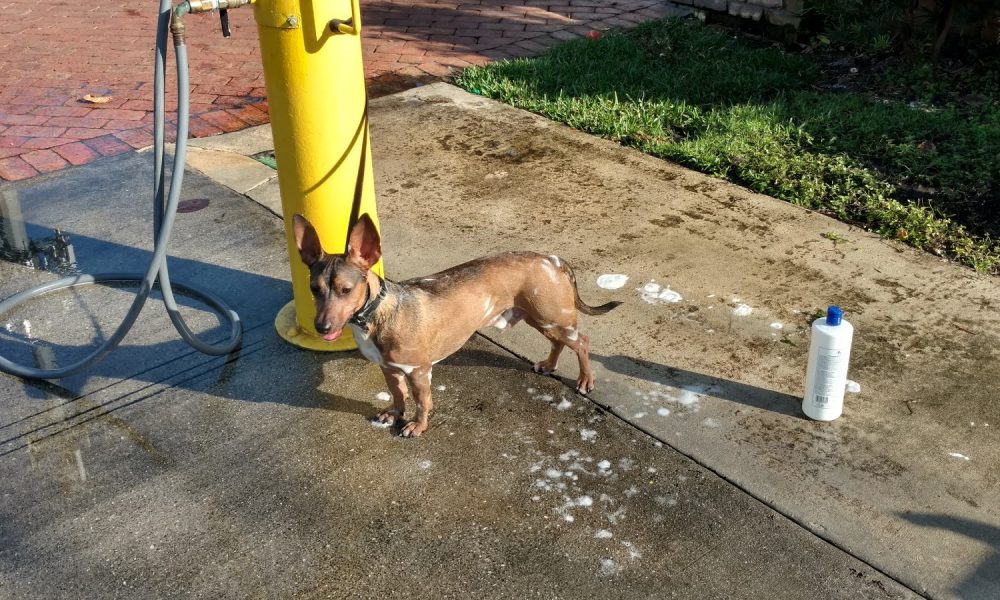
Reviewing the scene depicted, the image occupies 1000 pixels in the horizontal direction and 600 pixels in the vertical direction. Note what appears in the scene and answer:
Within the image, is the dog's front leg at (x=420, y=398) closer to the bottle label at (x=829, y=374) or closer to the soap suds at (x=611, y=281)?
the soap suds at (x=611, y=281)

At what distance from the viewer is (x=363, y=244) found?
3197mm

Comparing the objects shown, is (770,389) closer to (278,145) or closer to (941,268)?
(941,268)

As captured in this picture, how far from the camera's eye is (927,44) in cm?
733

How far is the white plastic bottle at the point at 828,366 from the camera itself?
3475 mm

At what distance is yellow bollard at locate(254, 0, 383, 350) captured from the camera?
364 centimetres

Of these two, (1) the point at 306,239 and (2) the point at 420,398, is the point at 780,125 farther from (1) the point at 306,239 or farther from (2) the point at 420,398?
(1) the point at 306,239

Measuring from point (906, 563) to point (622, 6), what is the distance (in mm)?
7546

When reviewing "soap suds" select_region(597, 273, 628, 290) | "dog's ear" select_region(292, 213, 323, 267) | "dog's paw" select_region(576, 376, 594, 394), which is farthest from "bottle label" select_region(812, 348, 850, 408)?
"dog's ear" select_region(292, 213, 323, 267)

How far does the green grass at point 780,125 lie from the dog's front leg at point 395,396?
2995 millimetres

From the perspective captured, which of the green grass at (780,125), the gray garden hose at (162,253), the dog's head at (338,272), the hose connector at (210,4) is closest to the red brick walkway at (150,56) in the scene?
the green grass at (780,125)

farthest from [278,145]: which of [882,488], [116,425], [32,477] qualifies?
[882,488]

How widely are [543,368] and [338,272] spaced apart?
1.23 metres

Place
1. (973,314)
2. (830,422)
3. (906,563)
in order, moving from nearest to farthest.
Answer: (906,563), (830,422), (973,314)

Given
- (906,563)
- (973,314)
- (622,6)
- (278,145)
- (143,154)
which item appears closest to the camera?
(906,563)
